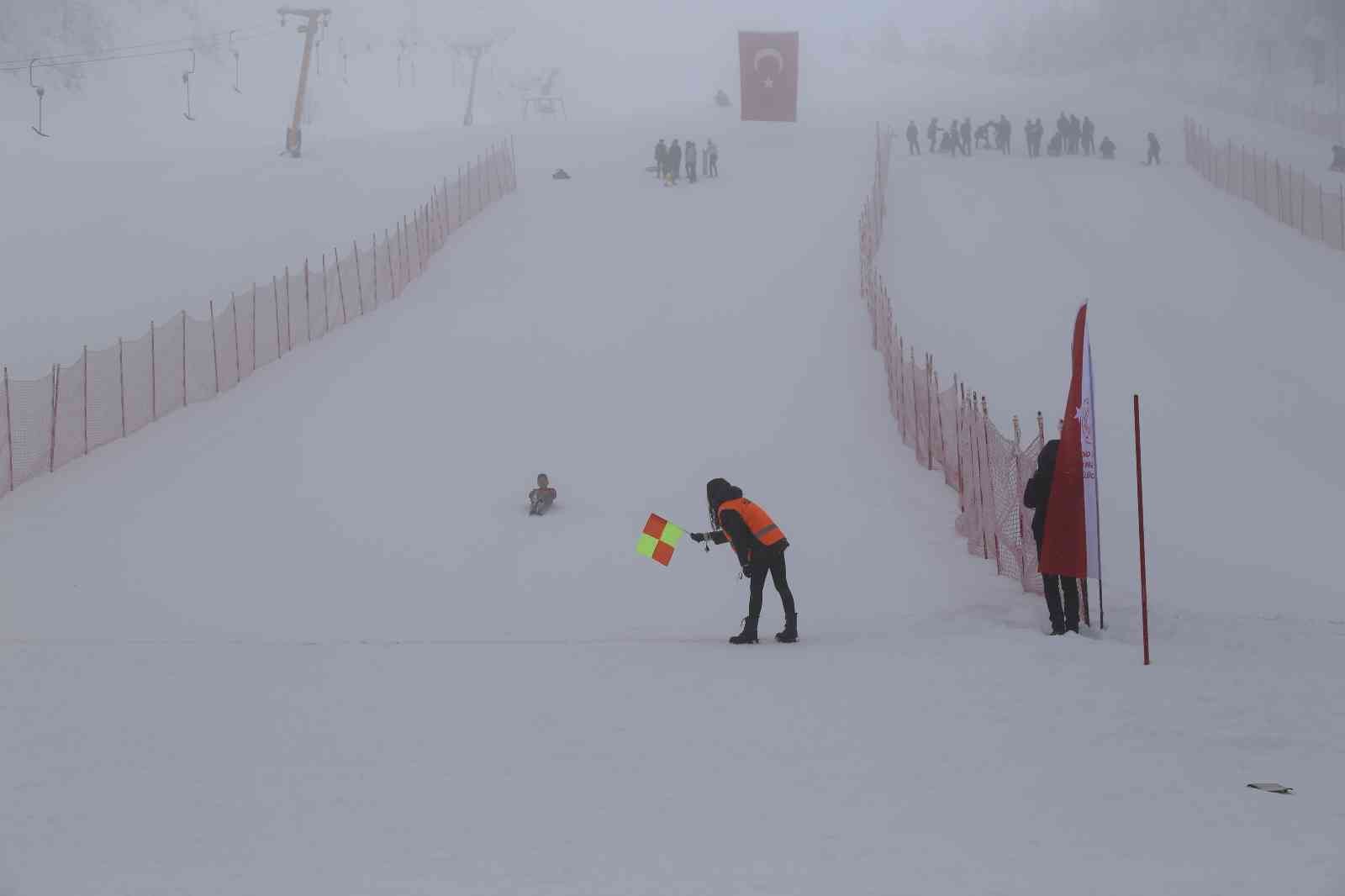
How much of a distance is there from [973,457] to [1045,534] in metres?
4.01

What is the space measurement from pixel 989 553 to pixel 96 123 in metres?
83.9

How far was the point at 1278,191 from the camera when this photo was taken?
131ft

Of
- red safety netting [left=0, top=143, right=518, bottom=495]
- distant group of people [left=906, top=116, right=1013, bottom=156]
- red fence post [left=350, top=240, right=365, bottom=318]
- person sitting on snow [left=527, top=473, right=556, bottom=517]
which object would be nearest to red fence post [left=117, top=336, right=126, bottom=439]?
red safety netting [left=0, top=143, right=518, bottom=495]

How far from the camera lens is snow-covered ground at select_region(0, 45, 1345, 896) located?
6.13 metres

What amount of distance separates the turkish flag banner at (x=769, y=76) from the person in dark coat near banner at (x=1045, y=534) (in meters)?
48.4

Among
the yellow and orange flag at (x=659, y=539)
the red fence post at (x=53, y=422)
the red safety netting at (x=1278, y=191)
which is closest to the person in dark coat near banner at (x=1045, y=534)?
the yellow and orange flag at (x=659, y=539)

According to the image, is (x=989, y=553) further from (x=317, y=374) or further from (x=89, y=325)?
(x=89, y=325)

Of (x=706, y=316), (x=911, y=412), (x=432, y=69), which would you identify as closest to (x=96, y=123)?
(x=432, y=69)

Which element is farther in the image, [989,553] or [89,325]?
[89,325]

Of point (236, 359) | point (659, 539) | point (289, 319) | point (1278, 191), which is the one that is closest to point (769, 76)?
point (1278, 191)

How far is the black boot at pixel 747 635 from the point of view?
35.5 ft

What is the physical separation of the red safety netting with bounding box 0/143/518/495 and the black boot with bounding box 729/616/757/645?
32.2ft

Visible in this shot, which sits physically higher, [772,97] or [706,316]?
[772,97]

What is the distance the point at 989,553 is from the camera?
1413cm
